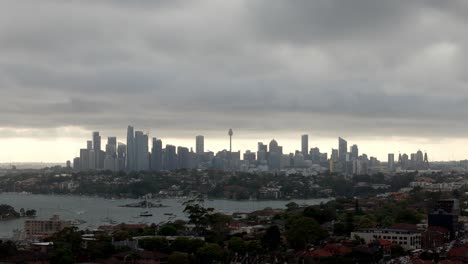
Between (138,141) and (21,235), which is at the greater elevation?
(138,141)

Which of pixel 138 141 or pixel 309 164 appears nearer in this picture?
pixel 138 141

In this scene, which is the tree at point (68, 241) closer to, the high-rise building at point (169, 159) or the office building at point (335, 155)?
the high-rise building at point (169, 159)

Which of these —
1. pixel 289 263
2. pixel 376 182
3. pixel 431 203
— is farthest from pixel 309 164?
pixel 289 263

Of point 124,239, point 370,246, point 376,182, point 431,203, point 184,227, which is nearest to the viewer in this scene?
point 370,246

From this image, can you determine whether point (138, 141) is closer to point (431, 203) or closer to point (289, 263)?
point (431, 203)

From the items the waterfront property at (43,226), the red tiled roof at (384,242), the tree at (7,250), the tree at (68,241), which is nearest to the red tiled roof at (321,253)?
the red tiled roof at (384,242)

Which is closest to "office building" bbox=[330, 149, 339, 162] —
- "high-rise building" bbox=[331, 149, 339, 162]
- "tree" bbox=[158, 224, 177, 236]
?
"high-rise building" bbox=[331, 149, 339, 162]

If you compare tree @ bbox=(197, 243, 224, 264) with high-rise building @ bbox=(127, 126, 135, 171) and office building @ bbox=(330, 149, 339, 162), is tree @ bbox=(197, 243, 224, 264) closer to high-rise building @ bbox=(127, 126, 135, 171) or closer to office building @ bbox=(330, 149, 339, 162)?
high-rise building @ bbox=(127, 126, 135, 171)
